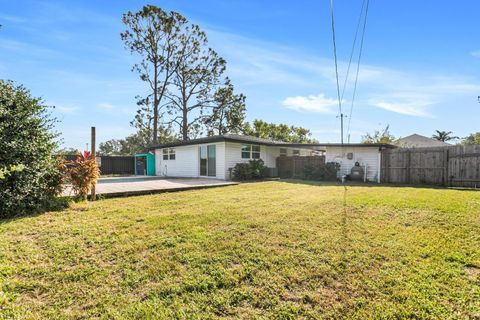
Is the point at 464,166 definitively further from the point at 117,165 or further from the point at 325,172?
the point at 117,165

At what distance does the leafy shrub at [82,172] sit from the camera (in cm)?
607

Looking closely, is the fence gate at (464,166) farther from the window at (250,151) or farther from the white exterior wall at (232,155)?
the white exterior wall at (232,155)

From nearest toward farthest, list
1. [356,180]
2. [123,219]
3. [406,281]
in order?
[406,281]
[123,219]
[356,180]

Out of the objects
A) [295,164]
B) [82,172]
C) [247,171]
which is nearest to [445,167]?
[295,164]

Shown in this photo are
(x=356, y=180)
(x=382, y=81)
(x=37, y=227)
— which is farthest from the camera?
(x=356, y=180)

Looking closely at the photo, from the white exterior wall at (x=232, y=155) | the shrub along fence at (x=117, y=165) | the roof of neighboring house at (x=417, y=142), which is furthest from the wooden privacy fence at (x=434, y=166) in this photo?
the shrub along fence at (x=117, y=165)

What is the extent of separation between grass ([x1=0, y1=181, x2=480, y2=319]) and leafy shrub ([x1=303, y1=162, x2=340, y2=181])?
858 centimetres

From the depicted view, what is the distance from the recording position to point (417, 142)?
27.2m

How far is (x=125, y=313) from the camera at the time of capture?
2100 mm

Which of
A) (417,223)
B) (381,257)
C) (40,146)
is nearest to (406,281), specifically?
(381,257)

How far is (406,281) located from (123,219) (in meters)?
4.63

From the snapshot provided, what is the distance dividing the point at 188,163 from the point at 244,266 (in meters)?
13.1

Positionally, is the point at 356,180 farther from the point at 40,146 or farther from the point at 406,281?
the point at 40,146

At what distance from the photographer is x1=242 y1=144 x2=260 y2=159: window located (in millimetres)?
14422
